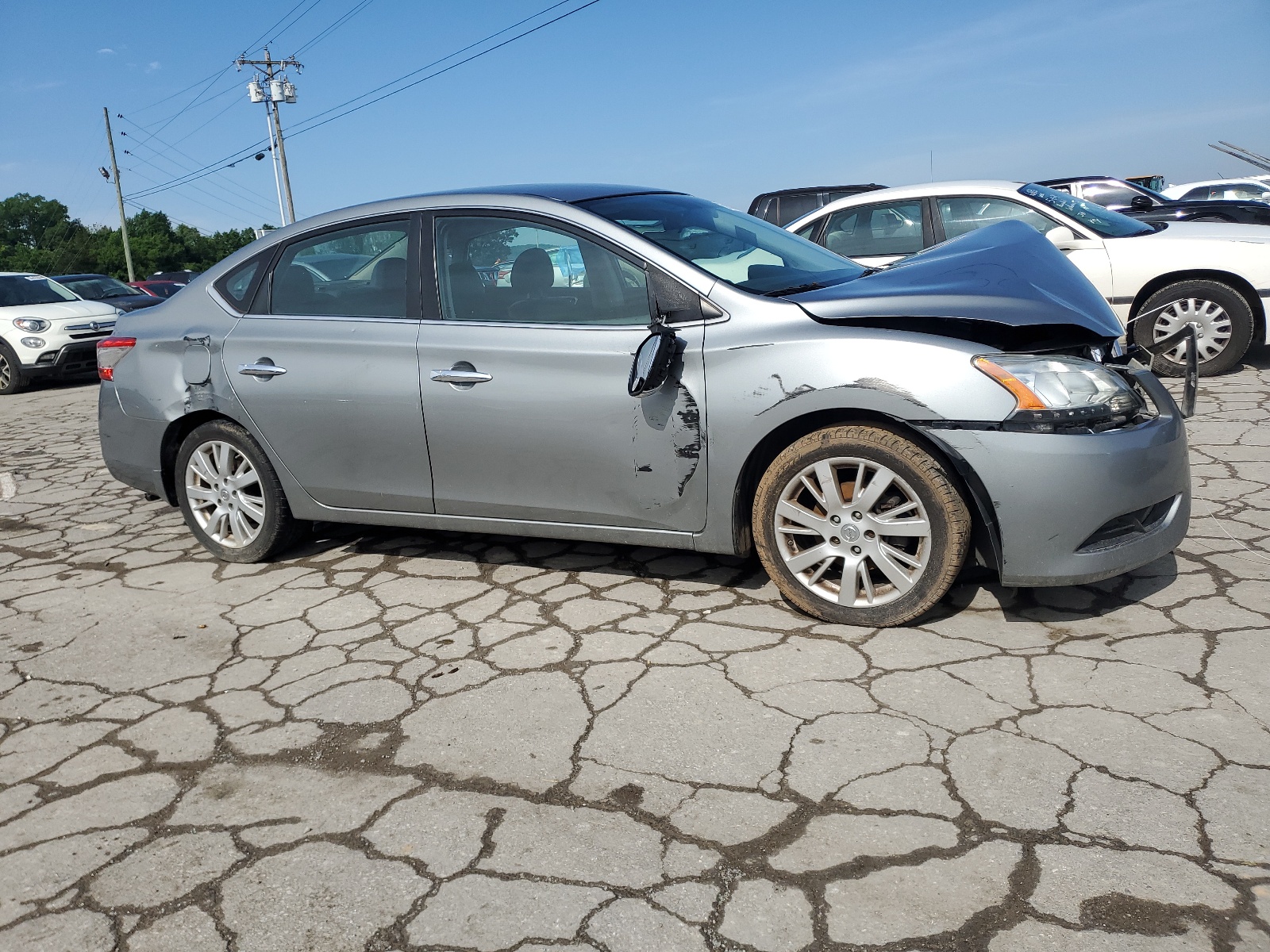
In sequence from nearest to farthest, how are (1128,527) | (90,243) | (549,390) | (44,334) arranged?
1. (1128,527)
2. (549,390)
3. (44,334)
4. (90,243)

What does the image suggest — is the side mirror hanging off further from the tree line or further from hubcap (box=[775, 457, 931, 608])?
the tree line

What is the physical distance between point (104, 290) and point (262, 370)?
14555 millimetres

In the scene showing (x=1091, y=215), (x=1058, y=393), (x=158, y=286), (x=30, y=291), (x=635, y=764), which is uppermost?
(x=158, y=286)

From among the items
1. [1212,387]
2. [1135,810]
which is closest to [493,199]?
[1135,810]

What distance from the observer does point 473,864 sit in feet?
8.04

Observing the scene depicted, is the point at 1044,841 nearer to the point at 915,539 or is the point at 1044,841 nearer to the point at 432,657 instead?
the point at 915,539

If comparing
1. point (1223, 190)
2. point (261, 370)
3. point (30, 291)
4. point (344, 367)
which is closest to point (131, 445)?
point (261, 370)

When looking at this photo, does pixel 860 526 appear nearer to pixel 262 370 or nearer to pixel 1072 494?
pixel 1072 494

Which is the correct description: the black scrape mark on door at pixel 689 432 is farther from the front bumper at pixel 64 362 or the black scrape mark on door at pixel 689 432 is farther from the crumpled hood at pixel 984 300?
the front bumper at pixel 64 362

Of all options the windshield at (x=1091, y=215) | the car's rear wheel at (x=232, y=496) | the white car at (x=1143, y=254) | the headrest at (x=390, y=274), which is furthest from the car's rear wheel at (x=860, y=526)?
the windshield at (x=1091, y=215)

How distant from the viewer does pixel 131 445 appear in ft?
16.5

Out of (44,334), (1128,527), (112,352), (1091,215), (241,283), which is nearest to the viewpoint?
(1128,527)

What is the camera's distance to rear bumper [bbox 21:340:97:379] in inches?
526

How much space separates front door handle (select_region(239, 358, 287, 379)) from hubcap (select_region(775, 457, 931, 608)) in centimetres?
234
